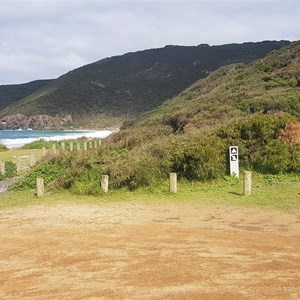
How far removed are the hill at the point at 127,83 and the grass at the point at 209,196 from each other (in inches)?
3523

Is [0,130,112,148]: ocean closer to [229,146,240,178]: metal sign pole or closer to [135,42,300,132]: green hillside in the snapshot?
[135,42,300,132]: green hillside

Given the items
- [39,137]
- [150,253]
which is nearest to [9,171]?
[150,253]

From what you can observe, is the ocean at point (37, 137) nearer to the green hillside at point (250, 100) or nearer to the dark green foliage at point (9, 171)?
the dark green foliage at point (9, 171)

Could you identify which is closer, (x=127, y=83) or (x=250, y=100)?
(x=250, y=100)

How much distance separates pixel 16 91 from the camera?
160 m

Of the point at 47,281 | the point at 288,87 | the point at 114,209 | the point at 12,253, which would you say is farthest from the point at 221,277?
the point at 288,87

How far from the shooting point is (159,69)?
134m

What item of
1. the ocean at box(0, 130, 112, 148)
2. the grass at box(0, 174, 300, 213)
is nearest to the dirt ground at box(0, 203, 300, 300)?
the grass at box(0, 174, 300, 213)

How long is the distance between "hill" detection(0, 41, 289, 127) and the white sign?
89.0 meters

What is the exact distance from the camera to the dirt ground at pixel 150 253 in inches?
250

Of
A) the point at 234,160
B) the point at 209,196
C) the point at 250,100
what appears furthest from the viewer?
the point at 250,100

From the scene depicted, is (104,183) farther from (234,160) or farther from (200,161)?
(234,160)

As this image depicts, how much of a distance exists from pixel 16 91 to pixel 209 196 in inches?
6184

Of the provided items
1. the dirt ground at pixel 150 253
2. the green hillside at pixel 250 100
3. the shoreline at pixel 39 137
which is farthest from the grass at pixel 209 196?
the shoreline at pixel 39 137
